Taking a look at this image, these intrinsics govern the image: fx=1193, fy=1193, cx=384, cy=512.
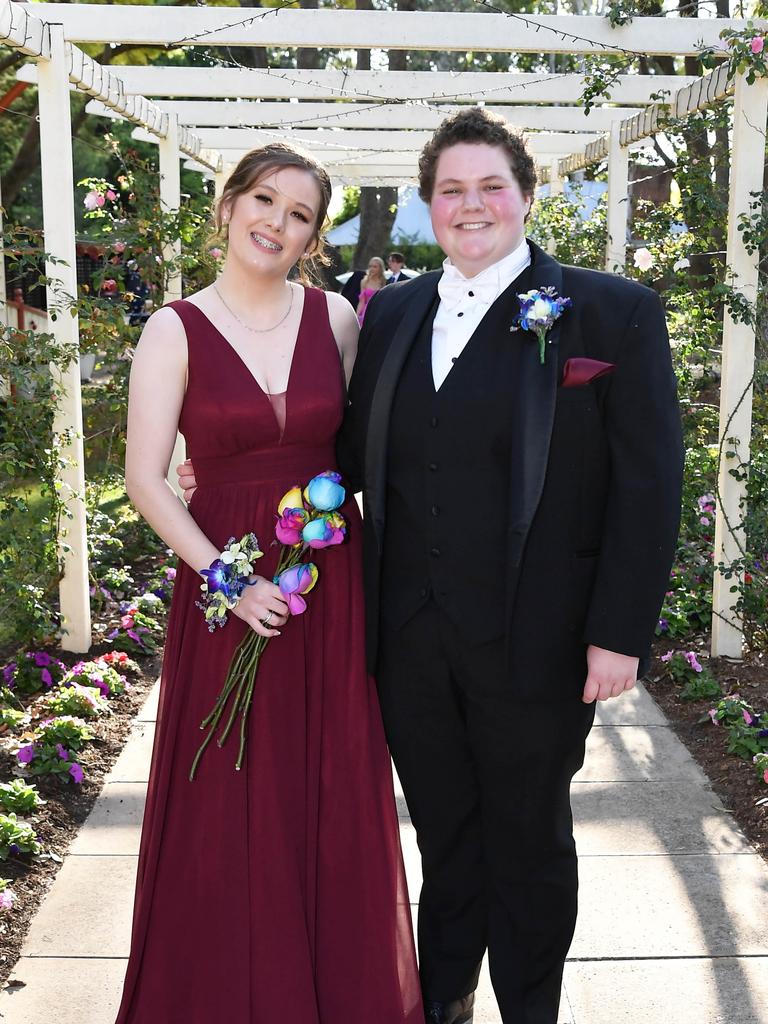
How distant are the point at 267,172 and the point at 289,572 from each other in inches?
36.4

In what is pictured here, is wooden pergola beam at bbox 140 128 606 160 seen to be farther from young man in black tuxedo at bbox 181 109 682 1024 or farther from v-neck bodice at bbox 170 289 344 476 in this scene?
young man in black tuxedo at bbox 181 109 682 1024

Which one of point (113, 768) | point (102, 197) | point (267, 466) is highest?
point (102, 197)

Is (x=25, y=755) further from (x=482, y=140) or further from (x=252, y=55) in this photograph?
(x=252, y=55)

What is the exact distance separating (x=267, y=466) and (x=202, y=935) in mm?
1078

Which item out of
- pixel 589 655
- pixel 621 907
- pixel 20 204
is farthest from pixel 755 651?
pixel 20 204

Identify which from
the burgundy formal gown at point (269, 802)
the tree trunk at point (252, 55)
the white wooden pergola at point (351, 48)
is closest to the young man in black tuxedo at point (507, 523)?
the burgundy formal gown at point (269, 802)

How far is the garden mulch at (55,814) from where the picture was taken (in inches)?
132

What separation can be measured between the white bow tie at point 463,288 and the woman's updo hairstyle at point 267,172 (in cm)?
42

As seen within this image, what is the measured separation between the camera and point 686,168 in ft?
21.6

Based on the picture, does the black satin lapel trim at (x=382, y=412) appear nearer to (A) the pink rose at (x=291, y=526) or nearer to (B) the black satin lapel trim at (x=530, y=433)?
(A) the pink rose at (x=291, y=526)

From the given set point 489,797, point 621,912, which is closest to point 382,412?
point 489,797

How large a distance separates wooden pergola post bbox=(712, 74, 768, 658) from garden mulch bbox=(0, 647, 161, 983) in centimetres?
271

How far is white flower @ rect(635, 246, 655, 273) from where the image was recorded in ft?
23.3

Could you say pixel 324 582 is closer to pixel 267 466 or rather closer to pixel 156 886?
pixel 267 466
